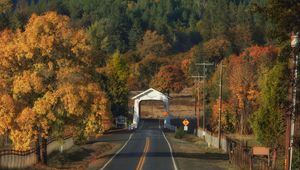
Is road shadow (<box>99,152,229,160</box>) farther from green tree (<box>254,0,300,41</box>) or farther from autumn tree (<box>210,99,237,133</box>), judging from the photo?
autumn tree (<box>210,99,237,133</box>)

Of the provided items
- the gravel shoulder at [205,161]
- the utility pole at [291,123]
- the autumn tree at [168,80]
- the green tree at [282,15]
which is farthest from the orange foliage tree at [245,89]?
the green tree at [282,15]

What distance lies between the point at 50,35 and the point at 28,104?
5178mm

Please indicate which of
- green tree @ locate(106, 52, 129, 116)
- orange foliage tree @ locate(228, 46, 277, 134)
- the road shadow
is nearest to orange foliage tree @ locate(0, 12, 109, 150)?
the road shadow

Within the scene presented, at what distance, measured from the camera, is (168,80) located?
6781 inches

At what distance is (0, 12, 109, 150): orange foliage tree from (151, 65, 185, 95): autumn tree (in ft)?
417

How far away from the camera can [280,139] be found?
156 ft

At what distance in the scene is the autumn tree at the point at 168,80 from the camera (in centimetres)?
17225

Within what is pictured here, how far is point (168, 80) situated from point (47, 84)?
131m

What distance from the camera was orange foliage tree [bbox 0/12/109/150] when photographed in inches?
1560

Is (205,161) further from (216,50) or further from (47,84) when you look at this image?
(216,50)

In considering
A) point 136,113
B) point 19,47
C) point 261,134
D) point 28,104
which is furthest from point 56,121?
point 136,113

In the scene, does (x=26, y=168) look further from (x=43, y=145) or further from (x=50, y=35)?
(x=50, y=35)

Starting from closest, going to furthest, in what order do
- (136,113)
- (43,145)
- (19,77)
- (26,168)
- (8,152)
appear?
(8,152) → (26,168) → (19,77) → (43,145) → (136,113)

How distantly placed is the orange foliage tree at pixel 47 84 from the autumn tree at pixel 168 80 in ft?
417
